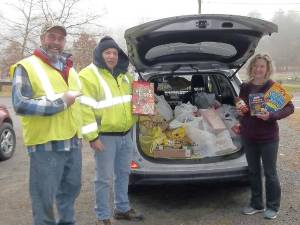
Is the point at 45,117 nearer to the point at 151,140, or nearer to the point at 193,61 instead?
the point at 151,140

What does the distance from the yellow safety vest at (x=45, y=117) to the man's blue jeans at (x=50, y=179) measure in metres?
0.13

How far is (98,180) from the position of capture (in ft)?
13.6

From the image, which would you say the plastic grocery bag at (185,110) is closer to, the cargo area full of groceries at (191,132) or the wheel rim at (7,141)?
the cargo area full of groceries at (191,132)

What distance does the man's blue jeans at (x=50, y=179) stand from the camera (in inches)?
131

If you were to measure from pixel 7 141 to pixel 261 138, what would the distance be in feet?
15.4

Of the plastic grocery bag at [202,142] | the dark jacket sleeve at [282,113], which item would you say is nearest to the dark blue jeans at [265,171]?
the dark jacket sleeve at [282,113]

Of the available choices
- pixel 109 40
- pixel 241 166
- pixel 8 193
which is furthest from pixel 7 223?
pixel 241 166

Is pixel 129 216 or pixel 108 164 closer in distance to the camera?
pixel 108 164

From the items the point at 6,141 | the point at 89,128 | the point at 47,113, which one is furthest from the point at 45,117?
the point at 6,141

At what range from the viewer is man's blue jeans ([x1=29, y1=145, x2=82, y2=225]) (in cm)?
334

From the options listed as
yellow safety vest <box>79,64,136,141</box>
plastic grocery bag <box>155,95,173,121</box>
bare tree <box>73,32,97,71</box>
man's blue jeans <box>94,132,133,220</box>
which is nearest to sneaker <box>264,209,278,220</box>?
man's blue jeans <box>94,132,133,220</box>

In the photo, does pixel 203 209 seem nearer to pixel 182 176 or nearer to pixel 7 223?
pixel 182 176

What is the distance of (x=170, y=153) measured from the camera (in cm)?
477

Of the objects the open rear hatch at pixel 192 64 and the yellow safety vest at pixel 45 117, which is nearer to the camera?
the yellow safety vest at pixel 45 117
